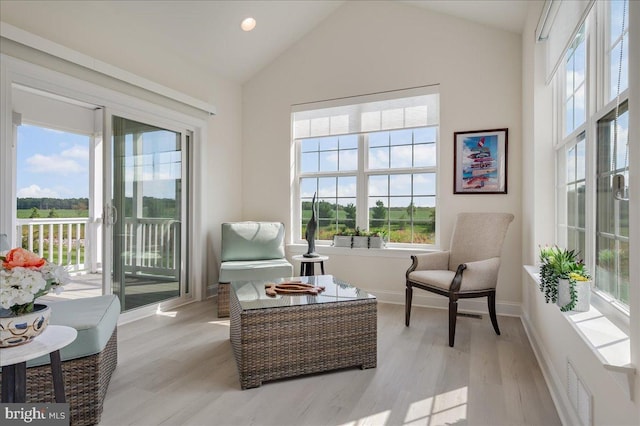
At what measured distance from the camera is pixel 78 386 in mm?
1624

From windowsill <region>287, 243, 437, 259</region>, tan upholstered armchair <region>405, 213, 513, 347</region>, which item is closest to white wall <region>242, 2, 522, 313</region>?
windowsill <region>287, 243, 437, 259</region>

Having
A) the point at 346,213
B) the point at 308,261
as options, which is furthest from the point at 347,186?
the point at 308,261

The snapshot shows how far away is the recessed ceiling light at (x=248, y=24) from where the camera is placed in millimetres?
3710

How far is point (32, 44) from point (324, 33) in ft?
9.43

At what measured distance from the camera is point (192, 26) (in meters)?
3.48

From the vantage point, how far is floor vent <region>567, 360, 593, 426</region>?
1.38 m

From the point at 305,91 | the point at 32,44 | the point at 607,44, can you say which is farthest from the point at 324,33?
the point at 607,44

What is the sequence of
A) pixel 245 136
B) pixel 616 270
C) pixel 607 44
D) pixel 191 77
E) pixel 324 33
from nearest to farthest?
pixel 616 270 → pixel 607 44 → pixel 191 77 → pixel 324 33 → pixel 245 136

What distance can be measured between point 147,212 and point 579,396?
11.5 feet

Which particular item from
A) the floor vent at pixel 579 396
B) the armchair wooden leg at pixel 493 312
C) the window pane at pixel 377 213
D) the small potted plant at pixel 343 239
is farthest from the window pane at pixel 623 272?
the small potted plant at pixel 343 239

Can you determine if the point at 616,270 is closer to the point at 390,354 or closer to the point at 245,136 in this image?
the point at 390,354

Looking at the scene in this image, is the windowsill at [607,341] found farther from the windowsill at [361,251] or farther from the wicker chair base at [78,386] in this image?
the windowsill at [361,251]

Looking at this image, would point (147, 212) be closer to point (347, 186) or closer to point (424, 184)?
point (347, 186)

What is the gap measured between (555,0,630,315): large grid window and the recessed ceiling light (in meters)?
2.89
